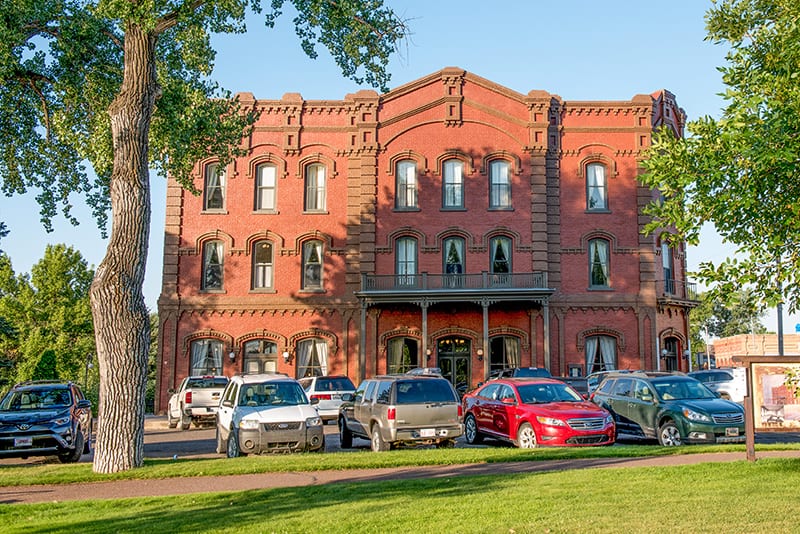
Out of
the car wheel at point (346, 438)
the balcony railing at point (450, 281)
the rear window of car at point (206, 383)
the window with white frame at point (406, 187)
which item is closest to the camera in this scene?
the car wheel at point (346, 438)

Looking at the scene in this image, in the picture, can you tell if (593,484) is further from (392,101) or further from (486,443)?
(392,101)

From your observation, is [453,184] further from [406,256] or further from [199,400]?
[199,400]

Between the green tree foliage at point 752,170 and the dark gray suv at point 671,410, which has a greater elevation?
the green tree foliage at point 752,170

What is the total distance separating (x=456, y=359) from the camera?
32156 millimetres

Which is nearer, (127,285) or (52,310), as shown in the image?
(127,285)

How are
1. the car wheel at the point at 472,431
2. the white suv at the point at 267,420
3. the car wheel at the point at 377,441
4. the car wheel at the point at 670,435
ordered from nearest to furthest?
the white suv at the point at 267,420
the car wheel at the point at 377,441
the car wheel at the point at 670,435
the car wheel at the point at 472,431

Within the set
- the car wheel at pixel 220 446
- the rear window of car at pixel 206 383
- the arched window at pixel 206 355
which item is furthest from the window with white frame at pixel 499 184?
the car wheel at pixel 220 446

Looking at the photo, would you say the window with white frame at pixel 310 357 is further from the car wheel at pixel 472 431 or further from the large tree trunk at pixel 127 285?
the large tree trunk at pixel 127 285

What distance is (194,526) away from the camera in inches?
317

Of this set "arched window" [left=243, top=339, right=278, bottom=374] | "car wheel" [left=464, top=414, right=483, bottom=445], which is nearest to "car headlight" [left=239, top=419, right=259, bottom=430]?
"car wheel" [left=464, top=414, right=483, bottom=445]

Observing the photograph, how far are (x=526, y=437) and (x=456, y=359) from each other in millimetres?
16389

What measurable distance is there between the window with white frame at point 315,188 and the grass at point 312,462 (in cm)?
2006

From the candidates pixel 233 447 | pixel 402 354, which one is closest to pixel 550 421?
pixel 233 447

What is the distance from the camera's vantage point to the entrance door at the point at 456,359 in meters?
31.9
